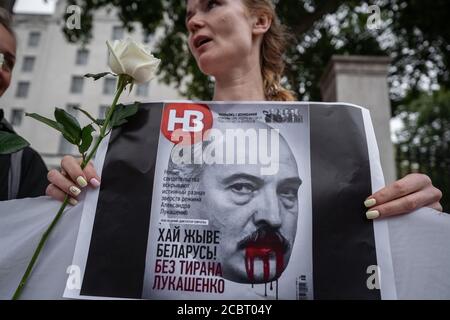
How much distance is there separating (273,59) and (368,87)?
2.55 m

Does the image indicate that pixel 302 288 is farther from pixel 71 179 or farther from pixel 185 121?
pixel 71 179

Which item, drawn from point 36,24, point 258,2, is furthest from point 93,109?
point 258,2

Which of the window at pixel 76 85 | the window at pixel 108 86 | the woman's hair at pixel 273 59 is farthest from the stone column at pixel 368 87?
the window at pixel 76 85

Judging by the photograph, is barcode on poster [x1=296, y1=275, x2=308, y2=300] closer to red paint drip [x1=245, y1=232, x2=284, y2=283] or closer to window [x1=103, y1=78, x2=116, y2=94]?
red paint drip [x1=245, y1=232, x2=284, y2=283]

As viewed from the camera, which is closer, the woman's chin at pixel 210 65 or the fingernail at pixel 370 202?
the fingernail at pixel 370 202

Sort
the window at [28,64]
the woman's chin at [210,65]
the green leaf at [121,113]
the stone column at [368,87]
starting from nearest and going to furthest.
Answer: the green leaf at [121,113] → the woman's chin at [210,65] → the stone column at [368,87] → the window at [28,64]

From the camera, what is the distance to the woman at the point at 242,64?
76 centimetres

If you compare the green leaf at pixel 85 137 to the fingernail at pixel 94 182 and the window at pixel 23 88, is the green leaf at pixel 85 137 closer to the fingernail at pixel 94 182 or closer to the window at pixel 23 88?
the fingernail at pixel 94 182

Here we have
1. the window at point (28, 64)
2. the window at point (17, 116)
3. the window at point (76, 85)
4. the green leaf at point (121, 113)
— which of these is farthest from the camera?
the window at point (28, 64)

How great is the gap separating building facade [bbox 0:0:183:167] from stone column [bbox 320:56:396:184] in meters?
17.1

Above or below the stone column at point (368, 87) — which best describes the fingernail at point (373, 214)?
below

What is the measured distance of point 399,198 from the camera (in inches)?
29.8

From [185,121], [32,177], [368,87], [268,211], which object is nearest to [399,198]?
[268,211]

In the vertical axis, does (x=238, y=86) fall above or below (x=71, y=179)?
above
